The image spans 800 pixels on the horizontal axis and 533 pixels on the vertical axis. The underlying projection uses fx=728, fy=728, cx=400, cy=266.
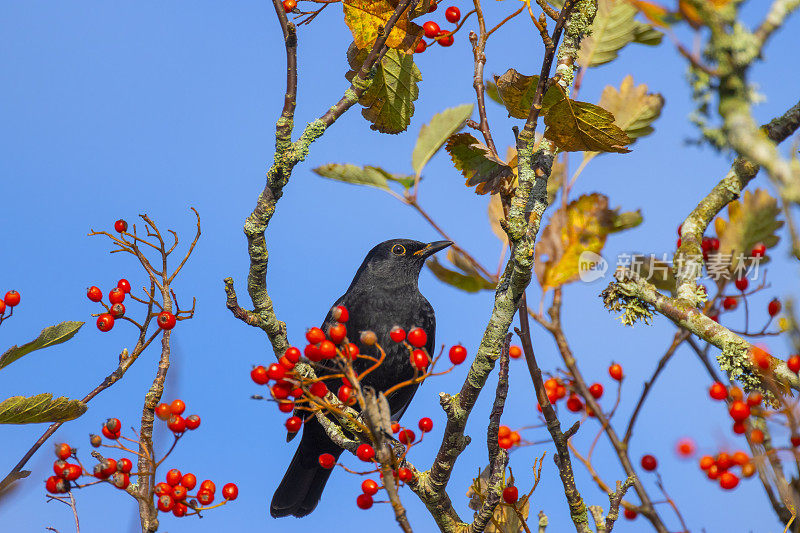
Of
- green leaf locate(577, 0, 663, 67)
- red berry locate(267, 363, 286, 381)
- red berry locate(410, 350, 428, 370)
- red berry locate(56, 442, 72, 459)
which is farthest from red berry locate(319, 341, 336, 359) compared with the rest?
green leaf locate(577, 0, 663, 67)

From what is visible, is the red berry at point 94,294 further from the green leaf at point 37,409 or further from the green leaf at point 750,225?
the green leaf at point 750,225

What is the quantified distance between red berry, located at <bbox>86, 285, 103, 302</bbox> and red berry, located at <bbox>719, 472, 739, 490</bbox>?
3034mm

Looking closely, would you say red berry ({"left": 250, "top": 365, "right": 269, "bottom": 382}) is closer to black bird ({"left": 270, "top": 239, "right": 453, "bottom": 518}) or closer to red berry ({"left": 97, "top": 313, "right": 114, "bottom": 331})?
red berry ({"left": 97, "top": 313, "right": 114, "bottom": 331})

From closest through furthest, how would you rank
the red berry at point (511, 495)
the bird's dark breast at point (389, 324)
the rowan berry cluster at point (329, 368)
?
the rowan berry cluster at point (329, 368) → the red berry at point (511, 495) → the bird's dark breast at point (389, 324)

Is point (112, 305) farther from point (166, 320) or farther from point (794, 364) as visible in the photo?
point (794, 364)

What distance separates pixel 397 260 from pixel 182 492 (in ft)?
11.7

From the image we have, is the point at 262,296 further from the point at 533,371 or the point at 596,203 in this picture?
the point at 596,203

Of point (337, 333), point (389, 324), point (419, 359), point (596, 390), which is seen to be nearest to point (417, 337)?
point (419, 359)

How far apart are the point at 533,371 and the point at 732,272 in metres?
1.36

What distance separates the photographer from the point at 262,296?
12.6 feet

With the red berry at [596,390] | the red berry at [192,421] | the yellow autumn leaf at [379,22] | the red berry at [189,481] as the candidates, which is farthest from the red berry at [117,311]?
the red berry at [596,390]

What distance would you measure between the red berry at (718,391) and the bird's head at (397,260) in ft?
11.1

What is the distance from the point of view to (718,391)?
10.4 feet

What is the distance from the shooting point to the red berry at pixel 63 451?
2.88 m
